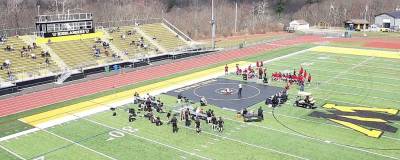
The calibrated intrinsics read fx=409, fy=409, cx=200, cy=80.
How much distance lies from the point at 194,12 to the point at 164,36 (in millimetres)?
35683

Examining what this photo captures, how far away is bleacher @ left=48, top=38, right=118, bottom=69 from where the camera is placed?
43.8 metres

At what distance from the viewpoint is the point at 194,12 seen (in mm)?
91938

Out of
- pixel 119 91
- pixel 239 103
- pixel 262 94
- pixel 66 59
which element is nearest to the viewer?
pixel 239 103

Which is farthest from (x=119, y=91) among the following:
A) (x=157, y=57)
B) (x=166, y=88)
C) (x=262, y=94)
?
(x=157, y=57)

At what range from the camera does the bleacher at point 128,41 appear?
5009 cm

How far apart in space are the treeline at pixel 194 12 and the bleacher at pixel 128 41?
1052cm

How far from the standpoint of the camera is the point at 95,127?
999 inches

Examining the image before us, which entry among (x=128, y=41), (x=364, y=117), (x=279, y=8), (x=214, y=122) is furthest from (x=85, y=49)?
(x=279, y=8)

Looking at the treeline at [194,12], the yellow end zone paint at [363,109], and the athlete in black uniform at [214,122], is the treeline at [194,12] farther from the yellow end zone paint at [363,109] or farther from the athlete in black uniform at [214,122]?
the athlete in black uniform at [214,122]

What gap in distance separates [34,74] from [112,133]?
1793 cm

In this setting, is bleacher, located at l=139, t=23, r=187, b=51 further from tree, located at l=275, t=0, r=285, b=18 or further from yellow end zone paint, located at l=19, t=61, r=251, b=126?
tree, located at l=275, t=0, r=285, b=18

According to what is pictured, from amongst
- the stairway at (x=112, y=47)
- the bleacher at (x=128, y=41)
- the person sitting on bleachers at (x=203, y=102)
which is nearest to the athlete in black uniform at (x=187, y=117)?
the person sitting on bleachers at (x=203, y=102)

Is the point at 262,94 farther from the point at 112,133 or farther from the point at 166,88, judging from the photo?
the point at 112,133

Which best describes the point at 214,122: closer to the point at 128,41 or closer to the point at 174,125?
the point at 174,125
